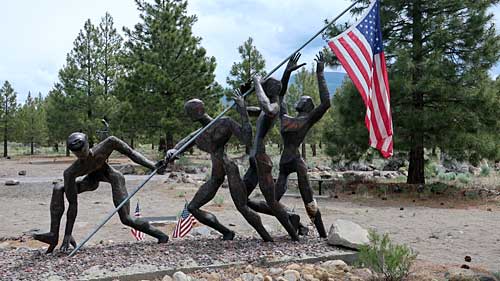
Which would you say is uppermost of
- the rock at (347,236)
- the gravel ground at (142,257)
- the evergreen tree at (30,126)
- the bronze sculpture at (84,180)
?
the evergreen tree at (30,126)

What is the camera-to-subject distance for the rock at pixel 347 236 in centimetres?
623

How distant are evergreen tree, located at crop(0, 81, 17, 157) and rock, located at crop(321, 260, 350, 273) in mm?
43130

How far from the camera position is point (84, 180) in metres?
6.19

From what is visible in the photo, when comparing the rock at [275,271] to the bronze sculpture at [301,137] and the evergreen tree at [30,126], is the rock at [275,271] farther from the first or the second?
the evergreen tree at [30,126]

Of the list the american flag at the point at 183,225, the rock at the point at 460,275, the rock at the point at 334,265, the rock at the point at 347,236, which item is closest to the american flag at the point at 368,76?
the rock at the point at 347,236

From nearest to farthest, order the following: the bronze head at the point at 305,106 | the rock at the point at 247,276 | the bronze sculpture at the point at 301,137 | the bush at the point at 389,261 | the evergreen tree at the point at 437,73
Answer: the rock at the point at 247,276
the bush at the point at 389,261
the bronze sculpture at the point at 301,137
the bronze head at the point at 305,106
the evergreen tree at the point at 437,73

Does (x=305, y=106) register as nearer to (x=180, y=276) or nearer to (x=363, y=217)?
(x=180, y=276)

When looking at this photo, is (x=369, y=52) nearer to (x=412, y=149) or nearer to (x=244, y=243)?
(x=244, y=243)

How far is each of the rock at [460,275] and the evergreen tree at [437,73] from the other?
8336 millimetres

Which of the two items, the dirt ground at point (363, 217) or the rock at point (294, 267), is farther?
the dirt ground at point (363, 217)

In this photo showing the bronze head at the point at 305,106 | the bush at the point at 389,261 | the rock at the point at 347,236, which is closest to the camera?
the bush at the point at 389,261

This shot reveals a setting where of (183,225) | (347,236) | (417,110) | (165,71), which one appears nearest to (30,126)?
(165,71)

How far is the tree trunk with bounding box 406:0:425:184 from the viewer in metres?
14.3

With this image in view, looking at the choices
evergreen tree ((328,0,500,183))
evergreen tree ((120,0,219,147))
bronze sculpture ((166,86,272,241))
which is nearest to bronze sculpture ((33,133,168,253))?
bronze sculpture ((166,86,272,241))
